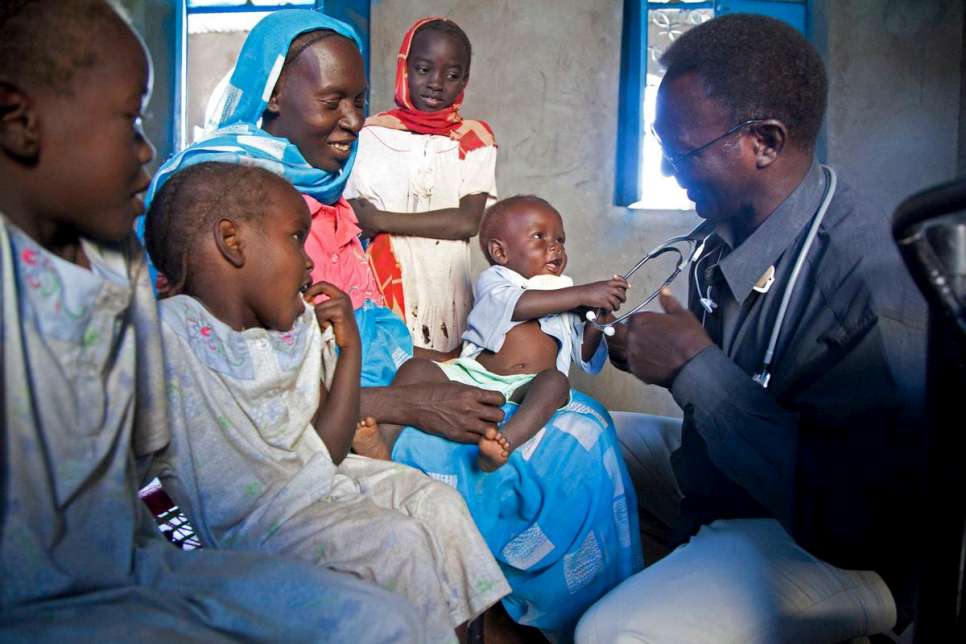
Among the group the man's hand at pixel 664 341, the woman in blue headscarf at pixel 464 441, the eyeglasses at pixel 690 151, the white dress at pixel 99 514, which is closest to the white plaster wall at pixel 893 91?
the eyeglasses at pixel 690 151

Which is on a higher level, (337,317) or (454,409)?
(337,317)

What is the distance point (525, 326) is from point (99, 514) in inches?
70.7

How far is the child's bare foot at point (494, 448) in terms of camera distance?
215 centimetres

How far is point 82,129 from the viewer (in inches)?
42.3

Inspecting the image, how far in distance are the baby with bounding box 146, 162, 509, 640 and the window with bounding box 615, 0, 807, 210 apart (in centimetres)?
324

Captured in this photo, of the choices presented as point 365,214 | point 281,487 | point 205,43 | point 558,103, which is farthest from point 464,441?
point 205,43

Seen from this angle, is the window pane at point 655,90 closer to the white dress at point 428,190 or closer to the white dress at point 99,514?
the white dress at point 428,190

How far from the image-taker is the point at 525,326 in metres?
2.75

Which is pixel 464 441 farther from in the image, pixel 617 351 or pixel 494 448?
pixel 617 351

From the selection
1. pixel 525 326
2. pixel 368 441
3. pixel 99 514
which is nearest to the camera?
pixel 99 514

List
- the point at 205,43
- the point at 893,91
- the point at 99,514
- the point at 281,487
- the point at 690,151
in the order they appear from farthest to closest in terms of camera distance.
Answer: the point at 205,43 < the point at 893,91 < the point at 690,151 < the point at 281,487 < the point at 99,514

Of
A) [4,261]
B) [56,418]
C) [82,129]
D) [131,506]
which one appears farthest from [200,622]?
[82,129]

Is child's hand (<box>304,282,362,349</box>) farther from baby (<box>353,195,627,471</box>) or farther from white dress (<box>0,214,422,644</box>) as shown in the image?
white dress (<box>0,214,422,644</box>)

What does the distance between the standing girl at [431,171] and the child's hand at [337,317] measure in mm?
1480
